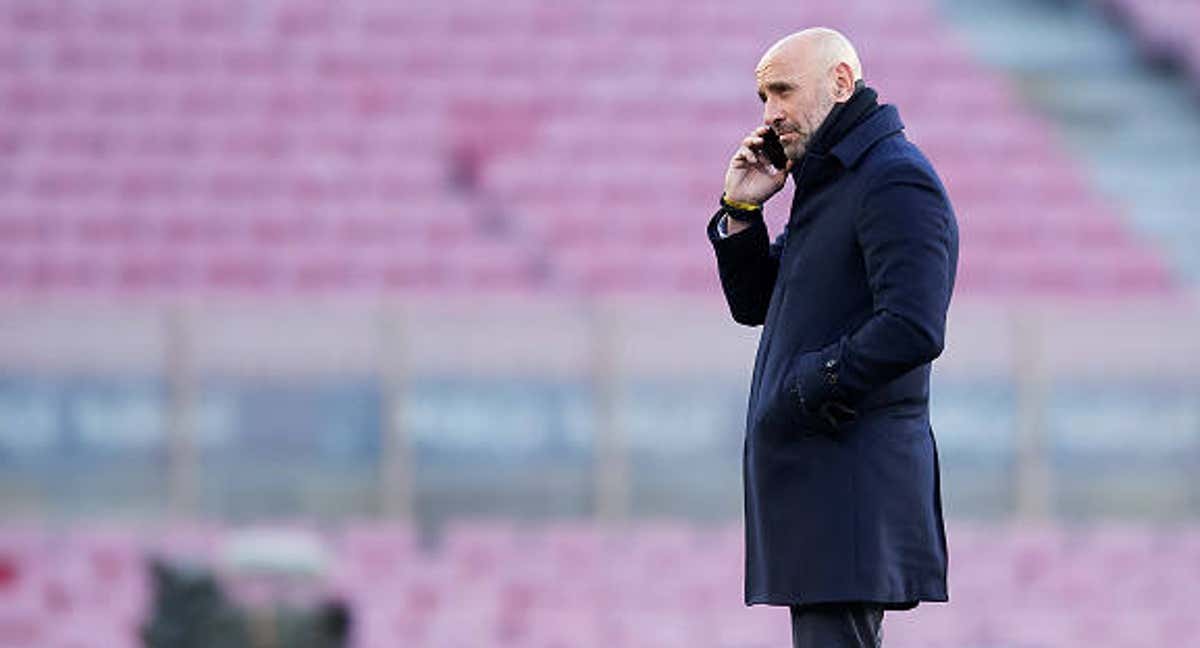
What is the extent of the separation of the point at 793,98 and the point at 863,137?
4.4 inches

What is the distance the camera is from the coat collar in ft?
11.8

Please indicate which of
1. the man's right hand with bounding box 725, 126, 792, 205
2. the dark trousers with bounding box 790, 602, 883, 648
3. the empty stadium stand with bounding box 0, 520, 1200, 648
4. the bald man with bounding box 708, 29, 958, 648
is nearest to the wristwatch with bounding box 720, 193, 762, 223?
the man's right hand with bounding box 725, 126, 792, 205

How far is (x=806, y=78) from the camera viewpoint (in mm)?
3607

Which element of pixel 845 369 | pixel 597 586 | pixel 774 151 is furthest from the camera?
pixel 597 586

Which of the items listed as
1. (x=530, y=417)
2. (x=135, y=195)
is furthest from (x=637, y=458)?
(x=135, y=195)

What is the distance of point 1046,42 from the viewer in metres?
17.1

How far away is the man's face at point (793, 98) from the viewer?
361 centimetres

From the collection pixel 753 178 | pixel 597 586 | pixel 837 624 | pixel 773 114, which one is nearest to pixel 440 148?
pixel 597 586

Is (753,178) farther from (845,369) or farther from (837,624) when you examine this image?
(837,624)

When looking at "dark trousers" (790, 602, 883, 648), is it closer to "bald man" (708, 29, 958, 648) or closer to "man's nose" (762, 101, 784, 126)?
"bald man" (708, 29, 958, 648)

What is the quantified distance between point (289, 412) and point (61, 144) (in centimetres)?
422

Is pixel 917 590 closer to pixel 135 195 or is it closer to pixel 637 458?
pixel 637 458

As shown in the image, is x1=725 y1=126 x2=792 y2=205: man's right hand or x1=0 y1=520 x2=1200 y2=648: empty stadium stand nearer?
x1=725 y1=126 x2=792 y2=205: man's right hand

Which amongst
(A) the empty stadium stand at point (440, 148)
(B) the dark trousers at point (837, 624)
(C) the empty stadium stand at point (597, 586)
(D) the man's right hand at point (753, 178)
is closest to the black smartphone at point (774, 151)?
(D) the man's right hand at point (753, 178)
